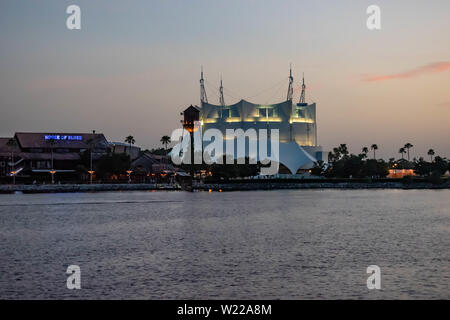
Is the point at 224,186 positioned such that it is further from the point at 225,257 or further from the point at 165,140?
the point at 225,257

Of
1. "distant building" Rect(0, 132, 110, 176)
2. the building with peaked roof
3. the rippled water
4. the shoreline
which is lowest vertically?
the rippled water

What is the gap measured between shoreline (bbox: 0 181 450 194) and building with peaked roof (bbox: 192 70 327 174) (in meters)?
25.8

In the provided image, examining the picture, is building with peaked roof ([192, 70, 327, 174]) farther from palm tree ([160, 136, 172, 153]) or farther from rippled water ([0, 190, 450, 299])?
rippled water ([0, 190, 450, 299])

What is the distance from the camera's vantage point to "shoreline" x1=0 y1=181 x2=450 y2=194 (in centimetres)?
9819

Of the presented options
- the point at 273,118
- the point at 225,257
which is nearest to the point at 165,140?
the point at 273,118

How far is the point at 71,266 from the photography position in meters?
24.9

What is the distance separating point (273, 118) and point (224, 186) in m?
52.0

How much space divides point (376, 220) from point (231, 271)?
27.7m

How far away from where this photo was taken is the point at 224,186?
4892 inches

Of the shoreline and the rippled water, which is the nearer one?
the rippled water

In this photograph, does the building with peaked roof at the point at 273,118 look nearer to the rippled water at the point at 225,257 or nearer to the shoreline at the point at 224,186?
the shoreline at the point at 224,186

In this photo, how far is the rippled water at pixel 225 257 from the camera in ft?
66.3

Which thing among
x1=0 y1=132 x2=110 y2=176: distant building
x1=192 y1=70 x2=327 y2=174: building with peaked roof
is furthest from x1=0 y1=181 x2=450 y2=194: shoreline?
x1=192 y1=70 x2=327 y2=174: building with peaked roof
